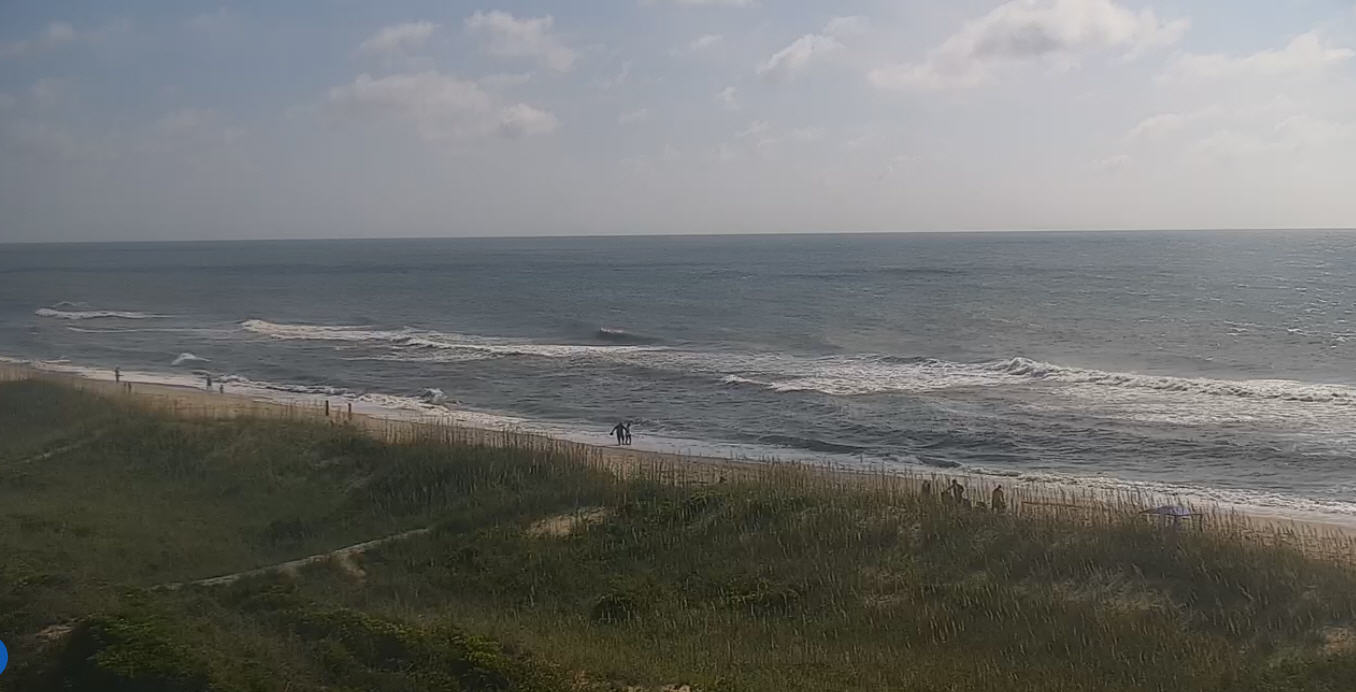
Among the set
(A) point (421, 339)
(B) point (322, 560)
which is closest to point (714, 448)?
(B) point (322, 560)

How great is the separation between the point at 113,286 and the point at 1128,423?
106426mm

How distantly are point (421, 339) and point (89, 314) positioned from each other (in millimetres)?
33398

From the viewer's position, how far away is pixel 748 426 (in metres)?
35.1

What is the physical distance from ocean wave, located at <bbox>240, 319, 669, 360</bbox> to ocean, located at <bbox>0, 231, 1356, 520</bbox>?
330 mm

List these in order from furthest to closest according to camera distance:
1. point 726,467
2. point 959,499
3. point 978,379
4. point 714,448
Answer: point 978,379, point 714,448, point 726,467, point 959,499

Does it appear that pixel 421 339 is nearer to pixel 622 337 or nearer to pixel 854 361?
pixel 622 337

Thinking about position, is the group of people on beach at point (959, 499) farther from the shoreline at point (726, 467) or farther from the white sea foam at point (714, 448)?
the white sea foam at point (714, 448)

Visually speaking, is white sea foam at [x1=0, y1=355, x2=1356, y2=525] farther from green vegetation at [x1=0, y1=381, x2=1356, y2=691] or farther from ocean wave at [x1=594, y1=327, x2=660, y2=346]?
ocean wave at [x1=594, y1=327, x2=660, y2=346]

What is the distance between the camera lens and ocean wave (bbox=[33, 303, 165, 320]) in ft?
249

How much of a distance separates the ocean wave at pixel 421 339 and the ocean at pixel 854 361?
33 centimetres

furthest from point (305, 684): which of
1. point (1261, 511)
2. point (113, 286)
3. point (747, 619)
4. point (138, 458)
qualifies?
point (113, 286)

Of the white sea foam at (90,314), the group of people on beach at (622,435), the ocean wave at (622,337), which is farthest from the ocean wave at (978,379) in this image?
the white sea foam at (90,314)

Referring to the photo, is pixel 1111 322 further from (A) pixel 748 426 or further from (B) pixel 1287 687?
(B) pixel 1287 687

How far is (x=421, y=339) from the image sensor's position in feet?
202
